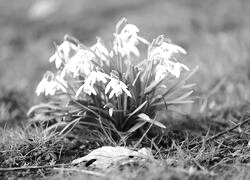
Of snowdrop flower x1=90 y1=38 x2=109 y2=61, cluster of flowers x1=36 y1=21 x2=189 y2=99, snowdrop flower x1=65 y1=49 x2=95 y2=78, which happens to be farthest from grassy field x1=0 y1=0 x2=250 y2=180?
snowdrop flower x1=90 y1=38 x2=109 y2=61

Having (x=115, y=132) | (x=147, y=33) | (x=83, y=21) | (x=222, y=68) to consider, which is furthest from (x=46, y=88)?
(x=83, y=21)

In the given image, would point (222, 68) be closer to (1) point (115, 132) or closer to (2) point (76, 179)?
(1) point (115, 132)

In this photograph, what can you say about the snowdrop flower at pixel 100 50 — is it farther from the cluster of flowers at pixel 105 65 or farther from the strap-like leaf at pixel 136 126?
the strap-like leaf at pixel 136 126

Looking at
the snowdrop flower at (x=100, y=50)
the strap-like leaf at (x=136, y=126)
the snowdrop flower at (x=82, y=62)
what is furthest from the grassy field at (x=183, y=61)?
the snowdrop flower at (x=100, y=50)

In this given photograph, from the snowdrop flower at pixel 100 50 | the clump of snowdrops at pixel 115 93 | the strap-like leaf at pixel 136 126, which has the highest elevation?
the snowdrop flower at pixel 100 50

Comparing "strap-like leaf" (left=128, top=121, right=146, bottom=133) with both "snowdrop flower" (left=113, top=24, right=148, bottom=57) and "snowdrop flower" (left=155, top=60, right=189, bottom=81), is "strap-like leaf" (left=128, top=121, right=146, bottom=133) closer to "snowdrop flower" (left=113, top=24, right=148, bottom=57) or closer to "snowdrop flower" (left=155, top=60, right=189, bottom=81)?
"snowdrop flower" (left=155, top=60, right=189, bottom=81)

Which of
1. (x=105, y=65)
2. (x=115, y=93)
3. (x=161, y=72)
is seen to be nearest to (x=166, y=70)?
(x=161, y=72)
